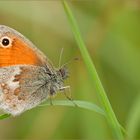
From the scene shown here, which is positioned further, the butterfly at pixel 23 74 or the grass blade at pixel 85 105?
the butterfly at pixel 23 74

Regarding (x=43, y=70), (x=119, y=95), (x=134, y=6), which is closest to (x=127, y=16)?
(x=134, y=6)

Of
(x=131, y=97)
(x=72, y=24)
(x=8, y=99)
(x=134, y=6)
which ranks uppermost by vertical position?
(x=134, y=6)

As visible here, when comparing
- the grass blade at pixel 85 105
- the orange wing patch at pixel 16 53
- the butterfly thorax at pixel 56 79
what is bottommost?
the grass blade at pixel 85 105

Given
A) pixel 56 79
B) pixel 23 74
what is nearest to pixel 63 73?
pixel 56 79

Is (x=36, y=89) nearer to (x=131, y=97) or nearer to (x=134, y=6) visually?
(x=131, y=97)

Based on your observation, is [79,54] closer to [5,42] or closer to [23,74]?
[23,74]

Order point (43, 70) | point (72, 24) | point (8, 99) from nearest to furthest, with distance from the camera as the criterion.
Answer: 1. point (72, 24)
2. point (8, 99)
3. point (43, 70)

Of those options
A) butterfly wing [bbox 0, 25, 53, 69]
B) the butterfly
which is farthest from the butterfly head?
butterfly wing [bbox 0, 25, 53, 69]

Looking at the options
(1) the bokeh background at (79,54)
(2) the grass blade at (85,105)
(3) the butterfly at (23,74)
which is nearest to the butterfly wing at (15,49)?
(3) the butterfly at (23,74)

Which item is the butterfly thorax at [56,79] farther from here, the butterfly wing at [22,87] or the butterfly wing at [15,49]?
the butterfly wing at [15,49]
